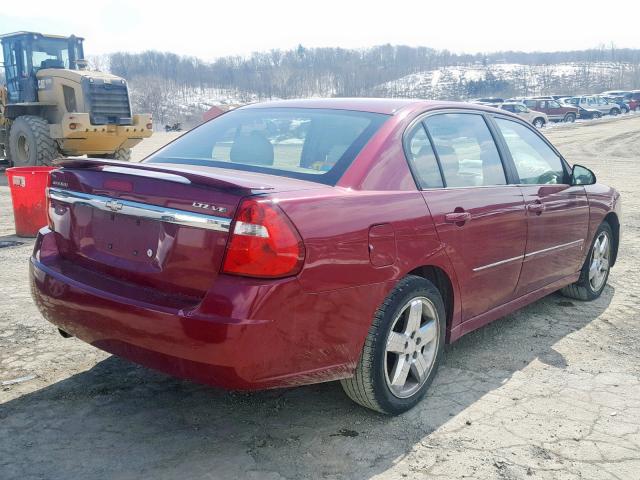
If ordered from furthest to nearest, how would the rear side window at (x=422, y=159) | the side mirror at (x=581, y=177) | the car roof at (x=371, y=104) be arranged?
the side mirror at (x=581, y=177) → the car roof at (x=371, y=104) → the rear side window at (x=422, y=159)

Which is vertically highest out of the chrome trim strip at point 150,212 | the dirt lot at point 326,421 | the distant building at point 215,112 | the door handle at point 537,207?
the distant building at point 215,112

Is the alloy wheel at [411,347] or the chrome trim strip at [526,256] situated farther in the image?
the chrome trim strip at [526,256]

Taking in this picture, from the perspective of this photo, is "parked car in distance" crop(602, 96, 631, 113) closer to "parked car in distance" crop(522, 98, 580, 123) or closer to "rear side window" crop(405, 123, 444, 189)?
"parked car in distance" crop(522, 98, 580, 123)

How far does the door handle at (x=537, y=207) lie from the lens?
13.2 ft

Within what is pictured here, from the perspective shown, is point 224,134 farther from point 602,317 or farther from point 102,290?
point 602,317

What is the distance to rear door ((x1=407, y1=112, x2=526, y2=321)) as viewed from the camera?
11.0 feet

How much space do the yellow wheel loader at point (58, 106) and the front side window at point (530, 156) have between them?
1072 cm

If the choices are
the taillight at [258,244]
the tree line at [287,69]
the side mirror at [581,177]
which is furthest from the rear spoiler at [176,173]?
the tree line at [287,69]

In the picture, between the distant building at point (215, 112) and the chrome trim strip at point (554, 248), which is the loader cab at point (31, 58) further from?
the chrome trim strip at point (554, 248)

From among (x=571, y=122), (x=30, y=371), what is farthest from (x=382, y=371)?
(x=571, y=122)

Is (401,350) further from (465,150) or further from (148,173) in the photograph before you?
(148,173)

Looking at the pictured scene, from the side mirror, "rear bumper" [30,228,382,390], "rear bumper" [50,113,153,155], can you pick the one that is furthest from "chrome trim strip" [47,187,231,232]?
"rear bumper" [50,113,153,155]

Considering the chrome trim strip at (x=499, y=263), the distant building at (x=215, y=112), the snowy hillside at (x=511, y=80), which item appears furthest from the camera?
the snowy hillside at (x=511, y=80)

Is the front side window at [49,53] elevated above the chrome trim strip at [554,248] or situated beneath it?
elevated above
